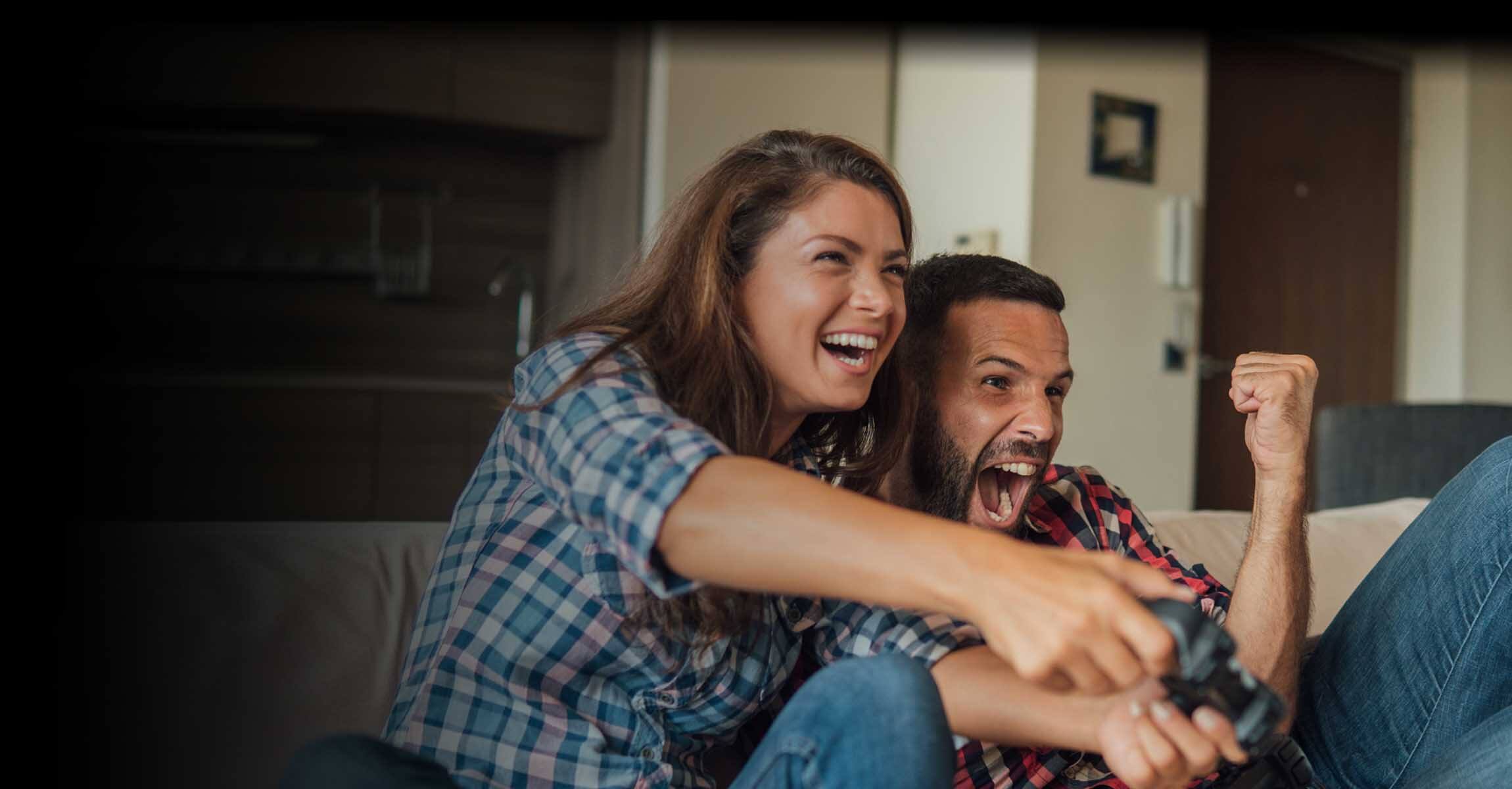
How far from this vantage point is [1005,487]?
5.20 feet

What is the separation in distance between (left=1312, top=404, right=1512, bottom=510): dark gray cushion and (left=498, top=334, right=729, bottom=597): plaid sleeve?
2171mm

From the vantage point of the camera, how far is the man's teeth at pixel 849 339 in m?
1.16

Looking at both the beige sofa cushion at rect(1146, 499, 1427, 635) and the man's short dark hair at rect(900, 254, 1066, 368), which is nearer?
the man's short dark hair at rect(900, 254, 1066, 368)

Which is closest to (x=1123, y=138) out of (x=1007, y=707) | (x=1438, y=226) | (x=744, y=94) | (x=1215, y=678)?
(x=744, y=94)

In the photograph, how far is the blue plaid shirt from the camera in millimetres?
1021

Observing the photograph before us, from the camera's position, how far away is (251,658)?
1279mm

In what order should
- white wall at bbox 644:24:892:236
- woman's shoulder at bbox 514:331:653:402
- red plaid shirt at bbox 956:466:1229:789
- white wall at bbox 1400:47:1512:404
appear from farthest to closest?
white wall at bbox 1400:47:1512:404
white wall at bbox 644:24:892:236
red plaid shirt at bbox 956:466:1229:789
woman's shoulder at bbox 514:331:653:402

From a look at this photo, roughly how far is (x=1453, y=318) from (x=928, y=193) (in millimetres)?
2060

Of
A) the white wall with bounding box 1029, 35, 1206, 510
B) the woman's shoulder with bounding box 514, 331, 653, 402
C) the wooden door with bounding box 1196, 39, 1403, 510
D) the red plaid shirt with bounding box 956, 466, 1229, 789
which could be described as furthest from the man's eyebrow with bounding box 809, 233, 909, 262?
the wooden door with bounding box 1196, 39, 1403, 510

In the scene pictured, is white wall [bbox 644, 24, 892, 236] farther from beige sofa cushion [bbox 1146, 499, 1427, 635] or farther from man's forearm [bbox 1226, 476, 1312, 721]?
man's forearm [bbox 1226, 476, 1312, 721]

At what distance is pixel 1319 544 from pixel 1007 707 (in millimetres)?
1093

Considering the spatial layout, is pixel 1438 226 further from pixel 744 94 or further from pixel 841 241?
pixel 841 241

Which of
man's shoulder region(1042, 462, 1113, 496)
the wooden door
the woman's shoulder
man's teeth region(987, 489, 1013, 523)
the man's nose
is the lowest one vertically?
man's teeth region(987, 489, 1013, 523)

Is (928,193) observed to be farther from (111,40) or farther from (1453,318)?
(111,40)
